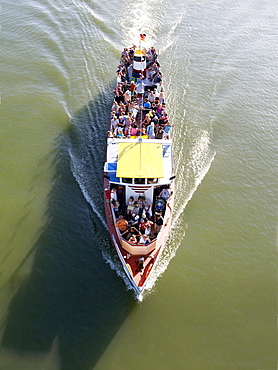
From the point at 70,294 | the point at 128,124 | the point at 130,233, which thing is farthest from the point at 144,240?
the point at 128,124

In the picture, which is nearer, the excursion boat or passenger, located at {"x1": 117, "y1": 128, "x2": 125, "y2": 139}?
the excursion boat

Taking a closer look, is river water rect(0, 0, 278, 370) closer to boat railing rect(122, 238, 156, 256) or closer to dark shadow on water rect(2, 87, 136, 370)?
dark shadow on water rect(2, 87, 136, 370)

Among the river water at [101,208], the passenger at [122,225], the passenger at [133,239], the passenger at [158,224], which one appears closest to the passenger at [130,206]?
the passenger at [122,225]

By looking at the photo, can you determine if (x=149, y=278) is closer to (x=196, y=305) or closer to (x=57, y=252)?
(x=196, y=305)

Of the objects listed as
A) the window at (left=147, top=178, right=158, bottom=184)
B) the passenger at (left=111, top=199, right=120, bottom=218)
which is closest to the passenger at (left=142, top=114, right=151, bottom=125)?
the window at (left=147, top=178, right=158, bottom=184)

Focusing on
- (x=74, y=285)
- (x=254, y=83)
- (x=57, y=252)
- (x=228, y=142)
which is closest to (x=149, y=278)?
(x=74, y=285)

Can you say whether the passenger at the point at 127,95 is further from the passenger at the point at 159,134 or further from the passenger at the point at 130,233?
the passenger at the point at 130,233
